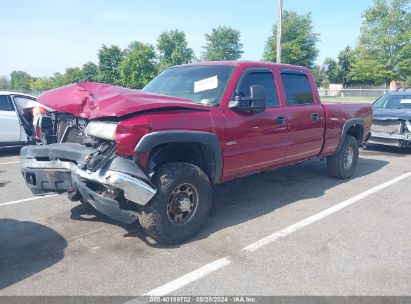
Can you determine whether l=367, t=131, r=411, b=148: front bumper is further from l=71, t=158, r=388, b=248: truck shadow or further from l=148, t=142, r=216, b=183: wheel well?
l=148, t=142, r=216, b=183: wheel well

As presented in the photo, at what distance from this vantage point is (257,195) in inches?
226

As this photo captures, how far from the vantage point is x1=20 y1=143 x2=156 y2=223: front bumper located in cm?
339

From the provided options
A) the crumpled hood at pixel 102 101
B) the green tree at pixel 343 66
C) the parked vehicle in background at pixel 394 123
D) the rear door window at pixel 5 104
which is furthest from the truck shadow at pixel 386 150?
the green tree at pixel 343 66

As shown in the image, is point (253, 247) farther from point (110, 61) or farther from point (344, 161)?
point (110, 61)

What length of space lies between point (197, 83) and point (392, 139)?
6870mm

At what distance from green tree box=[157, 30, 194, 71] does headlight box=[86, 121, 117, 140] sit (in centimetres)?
6508

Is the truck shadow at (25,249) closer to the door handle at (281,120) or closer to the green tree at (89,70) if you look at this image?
the door handle at (281,120)

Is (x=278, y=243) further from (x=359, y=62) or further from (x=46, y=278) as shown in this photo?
(x=359, y=62)

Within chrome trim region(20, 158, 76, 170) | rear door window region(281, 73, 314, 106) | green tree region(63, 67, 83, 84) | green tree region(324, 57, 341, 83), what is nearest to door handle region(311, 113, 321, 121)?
rear door window region(281, 73, 314, 106)

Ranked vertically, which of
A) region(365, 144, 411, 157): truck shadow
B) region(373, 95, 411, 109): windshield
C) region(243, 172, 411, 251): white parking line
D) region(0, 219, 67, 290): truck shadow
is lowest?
region(365, 144, 411, 157): truck shadow

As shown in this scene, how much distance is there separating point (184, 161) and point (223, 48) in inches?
2642

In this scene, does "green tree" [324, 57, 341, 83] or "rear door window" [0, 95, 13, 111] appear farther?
"green tree" [324, 57, 341, 83]

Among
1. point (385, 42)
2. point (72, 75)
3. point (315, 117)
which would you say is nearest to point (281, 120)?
point (315, 117)

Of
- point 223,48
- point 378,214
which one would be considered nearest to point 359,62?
point 223,48
